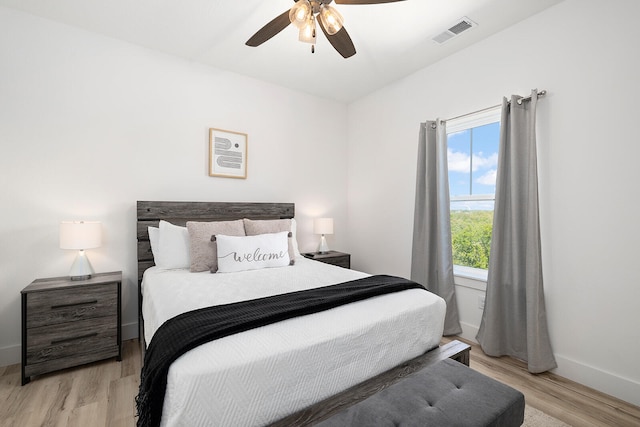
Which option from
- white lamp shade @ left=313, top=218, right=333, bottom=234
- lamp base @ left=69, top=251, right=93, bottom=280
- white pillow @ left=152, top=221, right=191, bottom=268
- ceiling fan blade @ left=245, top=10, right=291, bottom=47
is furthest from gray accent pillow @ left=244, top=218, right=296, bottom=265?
ceiling fan blade @ left=245, top=10, right=291, bottom=47

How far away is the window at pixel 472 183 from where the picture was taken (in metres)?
2.84

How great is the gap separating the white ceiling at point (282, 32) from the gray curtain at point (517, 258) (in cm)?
80

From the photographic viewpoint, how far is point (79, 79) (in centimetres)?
260

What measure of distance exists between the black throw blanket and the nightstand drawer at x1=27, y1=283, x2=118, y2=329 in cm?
132

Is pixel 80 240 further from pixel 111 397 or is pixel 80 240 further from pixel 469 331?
pixel 469 331

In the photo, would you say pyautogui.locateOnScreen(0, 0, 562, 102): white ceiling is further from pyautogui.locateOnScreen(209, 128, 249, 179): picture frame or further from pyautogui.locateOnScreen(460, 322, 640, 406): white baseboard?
pyautogui.locateOnScreen(460, 322, 640, 406): white baseboard

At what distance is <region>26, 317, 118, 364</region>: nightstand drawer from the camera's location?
6.95 ft

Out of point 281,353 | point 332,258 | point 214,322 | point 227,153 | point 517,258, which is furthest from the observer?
point 332,258

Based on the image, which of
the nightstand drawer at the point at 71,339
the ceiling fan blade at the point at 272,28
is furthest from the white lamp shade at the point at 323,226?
the nightstand drawer at the point at 71,339

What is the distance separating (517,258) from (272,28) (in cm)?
249

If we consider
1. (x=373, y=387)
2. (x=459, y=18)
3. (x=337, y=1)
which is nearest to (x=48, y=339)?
(x=373, y=387)

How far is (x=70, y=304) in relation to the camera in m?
2.23

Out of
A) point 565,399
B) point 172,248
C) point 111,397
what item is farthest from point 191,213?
point 565,399

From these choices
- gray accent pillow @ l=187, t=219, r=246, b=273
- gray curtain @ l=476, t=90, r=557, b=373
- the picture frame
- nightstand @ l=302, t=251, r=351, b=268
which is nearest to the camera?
gray curtain @ l=476, t=90, r=557, b=373
